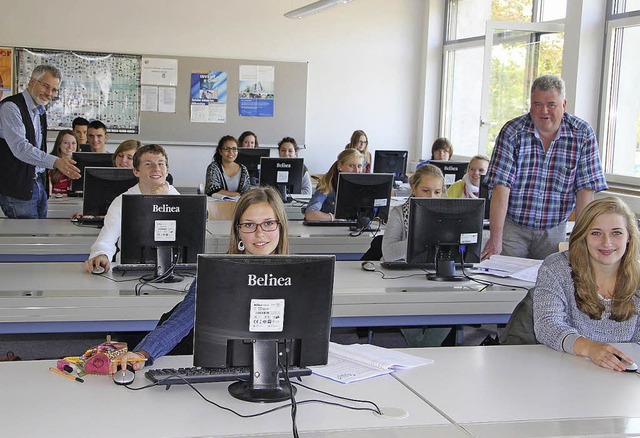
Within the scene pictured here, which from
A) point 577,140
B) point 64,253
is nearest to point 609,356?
point 577,140

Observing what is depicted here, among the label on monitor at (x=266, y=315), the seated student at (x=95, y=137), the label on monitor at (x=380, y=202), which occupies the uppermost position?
the seated student at (x=95, y=137)

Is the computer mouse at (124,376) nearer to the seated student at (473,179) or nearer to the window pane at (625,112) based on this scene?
the seated student at (473,179)

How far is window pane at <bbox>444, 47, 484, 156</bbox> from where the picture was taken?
9680 millimetres

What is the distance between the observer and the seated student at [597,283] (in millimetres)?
2742

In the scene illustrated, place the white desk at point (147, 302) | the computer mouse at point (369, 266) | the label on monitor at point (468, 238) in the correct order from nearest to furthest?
1. the white desk at point (147, 302)
2. the label on monitor at point (468, 238)
3. the computer mouse at point (369, 266)

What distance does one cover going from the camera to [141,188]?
4.12 m

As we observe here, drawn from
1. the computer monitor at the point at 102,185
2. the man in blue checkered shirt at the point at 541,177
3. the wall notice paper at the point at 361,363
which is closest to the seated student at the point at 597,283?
the wall notice paper at the point at 361,363

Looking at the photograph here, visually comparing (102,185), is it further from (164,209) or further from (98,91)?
(98,91)

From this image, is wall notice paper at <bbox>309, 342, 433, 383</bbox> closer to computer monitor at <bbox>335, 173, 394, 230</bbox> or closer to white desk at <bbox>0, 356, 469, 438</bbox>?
white desk at <bbox>0, 356, 469, 438</bbox>

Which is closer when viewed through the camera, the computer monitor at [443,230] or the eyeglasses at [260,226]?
the eyeglasses at [260,226]

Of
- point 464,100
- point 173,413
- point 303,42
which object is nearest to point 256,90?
point 303,42

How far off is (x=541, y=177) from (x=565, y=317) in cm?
160

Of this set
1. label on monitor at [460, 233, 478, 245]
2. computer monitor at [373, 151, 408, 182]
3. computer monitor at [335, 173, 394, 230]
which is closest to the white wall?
computer monitor at [373, 151, 408, 182]

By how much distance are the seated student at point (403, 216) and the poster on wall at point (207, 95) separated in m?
5.73
